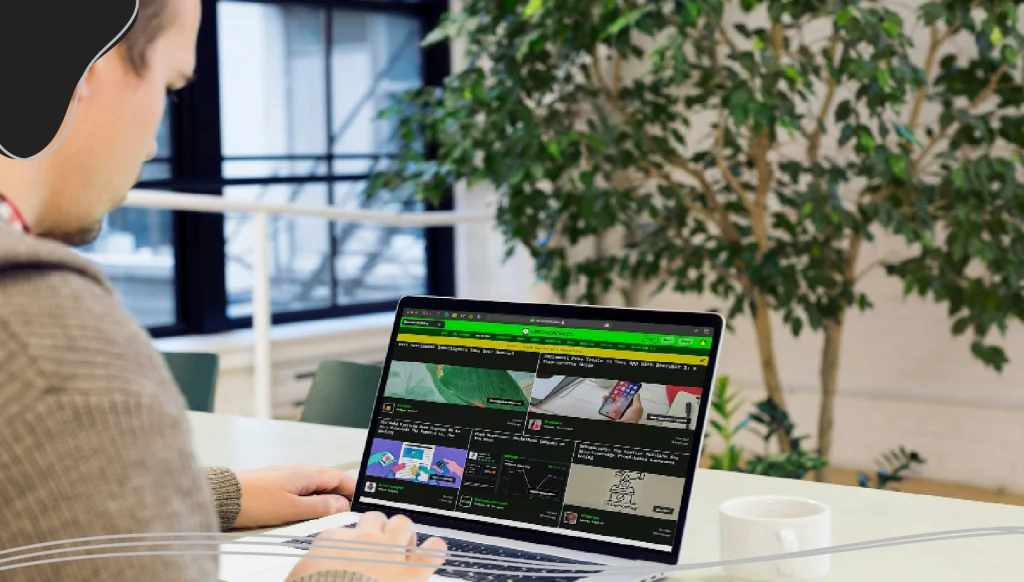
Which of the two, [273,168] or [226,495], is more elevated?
[273,168]

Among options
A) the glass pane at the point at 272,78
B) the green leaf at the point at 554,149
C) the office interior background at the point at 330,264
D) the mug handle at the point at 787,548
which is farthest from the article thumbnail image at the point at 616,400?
the glass pane at the point at 272,78

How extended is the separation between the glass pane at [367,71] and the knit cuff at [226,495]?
11.2ft

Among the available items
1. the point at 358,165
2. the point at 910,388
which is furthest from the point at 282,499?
the point at 358,165

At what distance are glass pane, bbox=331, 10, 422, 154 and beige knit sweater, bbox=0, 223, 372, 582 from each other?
157 inches

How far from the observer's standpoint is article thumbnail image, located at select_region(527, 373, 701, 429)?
3.29ft

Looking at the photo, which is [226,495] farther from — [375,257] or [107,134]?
[375,257]

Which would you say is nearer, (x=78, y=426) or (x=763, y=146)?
(x=78, y=426)

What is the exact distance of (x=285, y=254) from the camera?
435 cm

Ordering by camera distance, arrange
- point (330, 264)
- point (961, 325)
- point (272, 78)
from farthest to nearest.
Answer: point (330, 264), point (272, 78), point (961, 325)

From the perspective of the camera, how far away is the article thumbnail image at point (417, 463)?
1.07 metres

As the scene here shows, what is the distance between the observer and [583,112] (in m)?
4.27

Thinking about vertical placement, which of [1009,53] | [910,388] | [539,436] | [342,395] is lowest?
[910,388]

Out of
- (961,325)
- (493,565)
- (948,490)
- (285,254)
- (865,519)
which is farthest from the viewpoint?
(285,254)

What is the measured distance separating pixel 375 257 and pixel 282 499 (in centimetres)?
348
